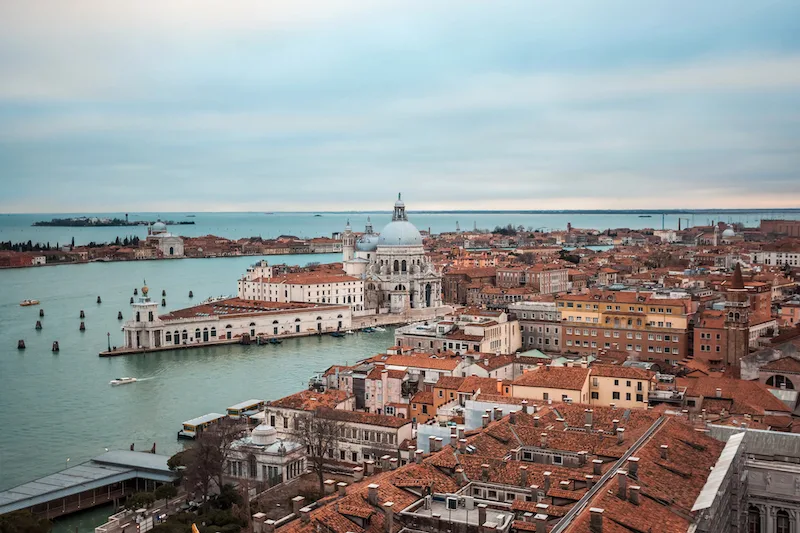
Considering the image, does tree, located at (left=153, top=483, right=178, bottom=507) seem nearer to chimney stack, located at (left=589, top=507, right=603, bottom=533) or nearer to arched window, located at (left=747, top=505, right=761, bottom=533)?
chimney stack, located at (left=589, top=507, right=603, bottom=533)

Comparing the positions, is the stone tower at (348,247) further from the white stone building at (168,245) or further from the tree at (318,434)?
the white stone building at (168,245)

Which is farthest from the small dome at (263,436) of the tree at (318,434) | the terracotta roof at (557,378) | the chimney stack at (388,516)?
the chimney stack at (388,516)

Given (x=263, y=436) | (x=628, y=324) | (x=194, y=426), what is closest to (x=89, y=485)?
(x=263, y=436)

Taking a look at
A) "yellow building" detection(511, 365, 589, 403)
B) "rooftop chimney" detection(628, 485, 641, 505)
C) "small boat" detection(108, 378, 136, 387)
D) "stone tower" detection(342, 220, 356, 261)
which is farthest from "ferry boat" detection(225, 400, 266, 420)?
"stone tower" detection(342, 220, 356, 261)

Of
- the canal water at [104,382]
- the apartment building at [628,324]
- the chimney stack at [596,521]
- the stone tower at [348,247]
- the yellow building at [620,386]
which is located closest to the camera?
the chimney stack at [596,521]

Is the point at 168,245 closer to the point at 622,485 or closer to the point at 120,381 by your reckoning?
the point at 120,381

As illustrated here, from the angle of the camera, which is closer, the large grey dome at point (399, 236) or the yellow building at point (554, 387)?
the yellow building at point (554, 387)

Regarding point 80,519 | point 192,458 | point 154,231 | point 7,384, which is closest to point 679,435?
point 192,458

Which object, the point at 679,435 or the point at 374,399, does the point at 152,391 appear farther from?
the point at 679,435
